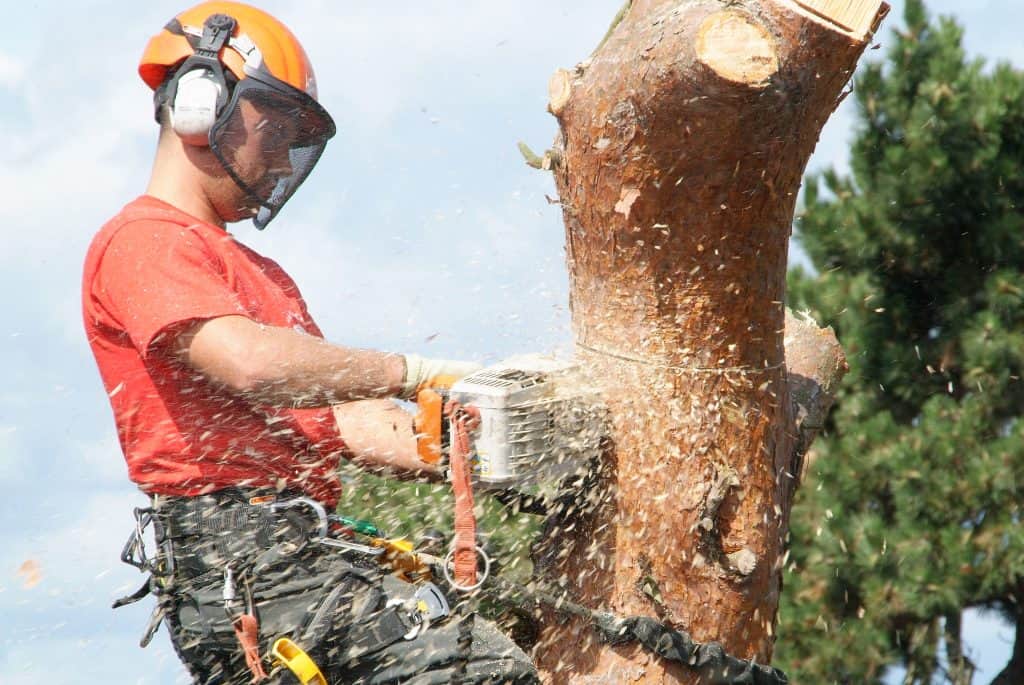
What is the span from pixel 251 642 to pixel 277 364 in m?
0.61

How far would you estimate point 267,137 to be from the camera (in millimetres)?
3246

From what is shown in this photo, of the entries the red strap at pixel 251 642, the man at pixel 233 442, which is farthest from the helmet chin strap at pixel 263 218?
the red strap at pixel 251 642

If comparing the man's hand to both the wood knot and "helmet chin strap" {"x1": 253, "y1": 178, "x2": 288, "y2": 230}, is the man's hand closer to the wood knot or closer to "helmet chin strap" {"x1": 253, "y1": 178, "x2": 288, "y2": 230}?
"helmet chin strap" {"x1": 253, "y1": 178, "x2": 288, "y2": 230}

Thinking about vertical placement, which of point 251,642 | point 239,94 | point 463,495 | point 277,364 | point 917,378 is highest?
point 239,94

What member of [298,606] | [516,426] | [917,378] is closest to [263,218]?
[516,426]

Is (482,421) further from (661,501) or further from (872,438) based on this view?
(872,438)

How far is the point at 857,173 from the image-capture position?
7.91 meters

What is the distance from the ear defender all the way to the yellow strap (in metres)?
1.23

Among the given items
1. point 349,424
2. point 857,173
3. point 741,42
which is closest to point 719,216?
point 741,42

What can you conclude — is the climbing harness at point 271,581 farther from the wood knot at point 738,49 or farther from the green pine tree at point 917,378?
the green pine tree at point 917,378

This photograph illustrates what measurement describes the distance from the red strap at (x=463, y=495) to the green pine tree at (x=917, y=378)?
15.8ft

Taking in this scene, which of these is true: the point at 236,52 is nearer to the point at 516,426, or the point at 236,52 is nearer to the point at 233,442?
the point at 233,442

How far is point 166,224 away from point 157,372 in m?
0.34

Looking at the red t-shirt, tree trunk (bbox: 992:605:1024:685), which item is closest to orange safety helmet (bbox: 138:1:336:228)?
the red t-shirt
